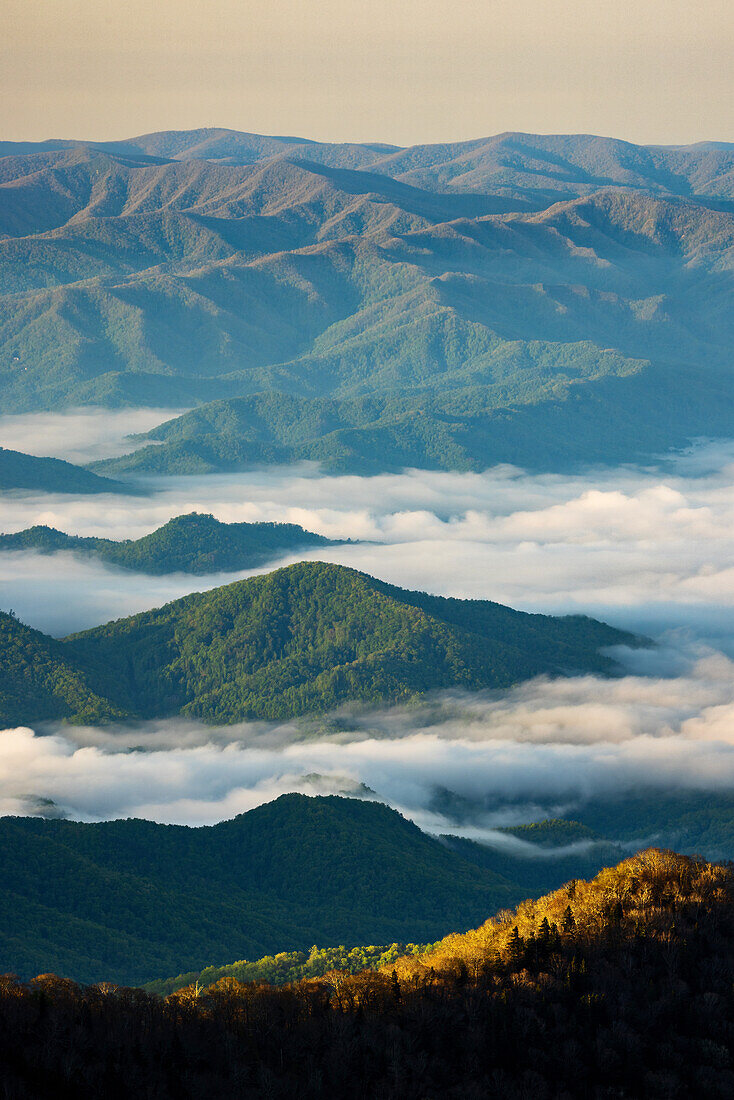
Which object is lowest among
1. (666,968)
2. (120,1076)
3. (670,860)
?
(120,1076)

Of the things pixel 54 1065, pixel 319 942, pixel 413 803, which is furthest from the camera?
pixel 413 803

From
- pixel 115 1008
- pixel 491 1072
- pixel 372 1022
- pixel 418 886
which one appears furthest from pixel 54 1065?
pixel 418 886

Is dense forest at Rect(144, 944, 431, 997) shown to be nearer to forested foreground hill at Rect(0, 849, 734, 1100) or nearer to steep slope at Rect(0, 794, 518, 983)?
steep slope at Rect(0, 794, 518, 983)

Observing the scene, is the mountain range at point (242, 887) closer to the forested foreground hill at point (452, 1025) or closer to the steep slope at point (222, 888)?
the steep slope at point (222, 888)

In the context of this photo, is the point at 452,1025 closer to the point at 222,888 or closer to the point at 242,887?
the point at 222,888

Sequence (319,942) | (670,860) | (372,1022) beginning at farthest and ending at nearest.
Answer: (319,942) → (670,860) → (372,1022)

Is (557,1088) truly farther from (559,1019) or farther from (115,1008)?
(115,1008)

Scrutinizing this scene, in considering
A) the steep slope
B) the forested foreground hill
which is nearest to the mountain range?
the steep slope
